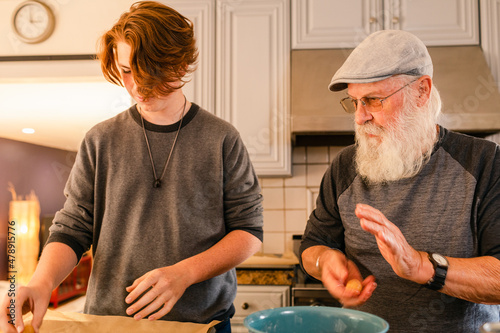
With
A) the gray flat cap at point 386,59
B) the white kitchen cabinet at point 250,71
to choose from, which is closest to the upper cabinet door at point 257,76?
the white kitchen cabinet at point 250,71

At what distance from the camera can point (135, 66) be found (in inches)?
38.2

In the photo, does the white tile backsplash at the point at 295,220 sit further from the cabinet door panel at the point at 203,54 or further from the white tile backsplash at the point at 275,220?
the cabinet door panel at the point at 203,54

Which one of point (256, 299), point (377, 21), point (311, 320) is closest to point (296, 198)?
point (256, 299)

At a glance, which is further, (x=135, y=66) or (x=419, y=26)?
(x=419, y=26)

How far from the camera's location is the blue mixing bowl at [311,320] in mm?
564

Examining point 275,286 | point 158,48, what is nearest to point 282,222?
point 275,286

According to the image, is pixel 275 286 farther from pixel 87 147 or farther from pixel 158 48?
pixel 158 48

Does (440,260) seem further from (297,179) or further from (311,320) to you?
(297,179)

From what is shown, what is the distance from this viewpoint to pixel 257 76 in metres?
2.33

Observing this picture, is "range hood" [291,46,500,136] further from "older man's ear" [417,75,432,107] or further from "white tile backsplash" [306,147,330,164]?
"older man's ear" [417,75,432,107]

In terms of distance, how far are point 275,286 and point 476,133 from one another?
1287 mm

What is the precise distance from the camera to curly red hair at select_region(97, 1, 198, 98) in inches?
37.9

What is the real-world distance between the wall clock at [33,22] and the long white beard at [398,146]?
1.98m

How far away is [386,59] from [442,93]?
1.34m
